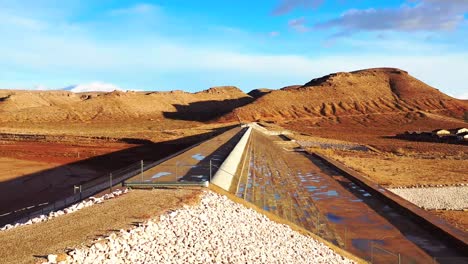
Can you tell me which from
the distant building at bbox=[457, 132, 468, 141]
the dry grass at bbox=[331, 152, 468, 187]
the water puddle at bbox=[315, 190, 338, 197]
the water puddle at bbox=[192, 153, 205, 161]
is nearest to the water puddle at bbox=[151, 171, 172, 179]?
the water puddle at bbox=[192, 153, 205, 161]

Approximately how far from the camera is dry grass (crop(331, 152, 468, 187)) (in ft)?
76.5

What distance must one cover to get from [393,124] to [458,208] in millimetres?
80082

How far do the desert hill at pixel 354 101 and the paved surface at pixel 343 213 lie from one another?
7839cm

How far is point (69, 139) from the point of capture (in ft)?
159

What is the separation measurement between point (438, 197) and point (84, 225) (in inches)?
618

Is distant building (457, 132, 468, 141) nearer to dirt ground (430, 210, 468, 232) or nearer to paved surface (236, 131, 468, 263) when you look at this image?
paved surface (236, 131, 468, 263)

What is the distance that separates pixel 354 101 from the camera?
372 feet

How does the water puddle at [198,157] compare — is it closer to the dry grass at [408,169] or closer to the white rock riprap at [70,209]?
the dry grass at [408,169]

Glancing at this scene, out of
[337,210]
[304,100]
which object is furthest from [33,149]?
[304,100]

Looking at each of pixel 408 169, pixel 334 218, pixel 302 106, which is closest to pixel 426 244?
pixel 334 218

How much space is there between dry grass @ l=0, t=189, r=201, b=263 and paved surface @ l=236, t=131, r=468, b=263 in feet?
15.1

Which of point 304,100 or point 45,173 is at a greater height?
point 304,100

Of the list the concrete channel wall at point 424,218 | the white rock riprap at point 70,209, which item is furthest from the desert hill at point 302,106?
the white rock riprap at point 70,209

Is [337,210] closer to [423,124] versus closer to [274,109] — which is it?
[423,124]
